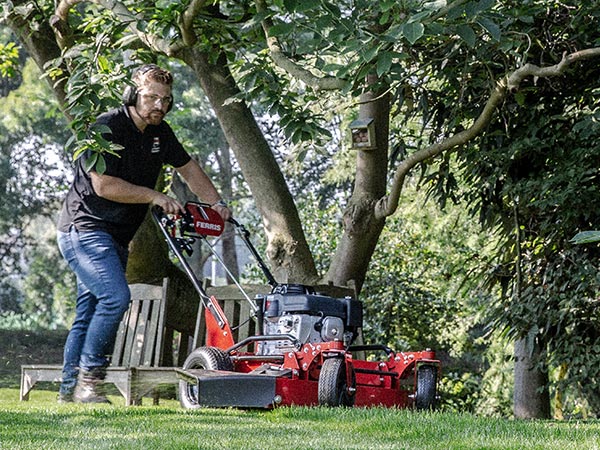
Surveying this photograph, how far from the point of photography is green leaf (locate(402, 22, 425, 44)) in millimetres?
4064

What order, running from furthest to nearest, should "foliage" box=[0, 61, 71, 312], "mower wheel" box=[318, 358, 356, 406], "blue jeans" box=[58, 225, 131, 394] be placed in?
"foliage" box=[0, 61, 71, 312] → "blue jeans" box=[58, 225, 131, 394] → "mower wheel" box=[318, 358, 356, 406]

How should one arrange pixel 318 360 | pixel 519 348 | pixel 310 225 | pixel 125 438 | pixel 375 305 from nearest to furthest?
1. pixel 125 438
2. pixel 318 360
3. pixel 519 348
4. pixel 375 305
5. pixel 310 225

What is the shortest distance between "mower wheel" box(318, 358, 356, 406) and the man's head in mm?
1804

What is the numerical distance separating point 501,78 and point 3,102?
17.2m

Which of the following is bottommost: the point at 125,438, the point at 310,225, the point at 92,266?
the point at 125,438

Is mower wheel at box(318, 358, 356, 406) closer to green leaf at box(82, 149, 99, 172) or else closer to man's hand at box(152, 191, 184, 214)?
man's hand at box(152, 191, 184, 214)

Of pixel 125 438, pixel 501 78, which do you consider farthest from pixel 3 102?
pixel 125 438

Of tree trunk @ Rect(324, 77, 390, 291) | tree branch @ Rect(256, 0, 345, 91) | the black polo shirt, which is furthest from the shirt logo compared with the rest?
tree trunk @ Rect(324, 77, 390, 291)

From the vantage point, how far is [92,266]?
5.63 m

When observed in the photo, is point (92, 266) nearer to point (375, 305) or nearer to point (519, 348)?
point (519, 348)

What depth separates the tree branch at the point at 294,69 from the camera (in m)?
6.43

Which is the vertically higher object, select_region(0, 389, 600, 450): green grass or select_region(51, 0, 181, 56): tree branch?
select_region(51, 0, 181, 56): tree branch

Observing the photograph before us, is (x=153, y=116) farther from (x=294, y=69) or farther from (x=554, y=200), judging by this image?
(x=554, y=200)

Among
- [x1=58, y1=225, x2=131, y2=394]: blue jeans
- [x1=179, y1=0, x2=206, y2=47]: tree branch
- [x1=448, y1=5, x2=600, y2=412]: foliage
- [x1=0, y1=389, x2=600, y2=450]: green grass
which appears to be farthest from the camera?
[x1=448, y1=5, x2=600, y2=412]: foliage
